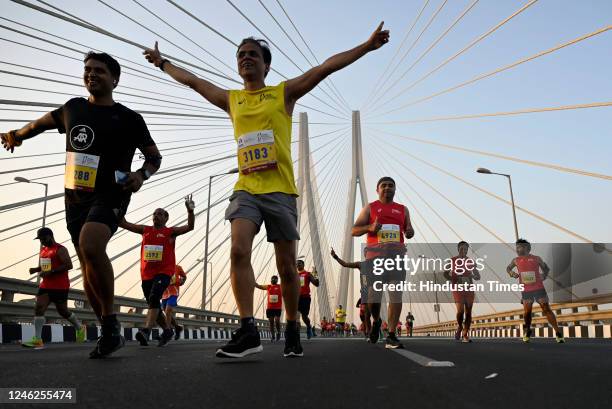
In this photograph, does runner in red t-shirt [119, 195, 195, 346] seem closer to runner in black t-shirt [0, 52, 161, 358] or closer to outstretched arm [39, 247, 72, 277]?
outstretched arm [39, 247, 72, 277]

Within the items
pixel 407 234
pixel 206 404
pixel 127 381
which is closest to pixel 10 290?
pixel 407 234

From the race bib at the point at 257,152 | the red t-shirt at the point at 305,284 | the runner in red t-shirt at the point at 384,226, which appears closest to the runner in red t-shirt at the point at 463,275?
the runner in red t-shirt at the point at 384,226

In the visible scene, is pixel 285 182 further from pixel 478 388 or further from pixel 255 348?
pixel 478 388

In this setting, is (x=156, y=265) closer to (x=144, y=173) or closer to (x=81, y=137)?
(x=144, y=173)

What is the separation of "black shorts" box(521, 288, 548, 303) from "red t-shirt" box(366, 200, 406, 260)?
5.34m

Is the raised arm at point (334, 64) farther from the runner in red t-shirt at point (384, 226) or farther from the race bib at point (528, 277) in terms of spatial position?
the race bib at point (528, 277)

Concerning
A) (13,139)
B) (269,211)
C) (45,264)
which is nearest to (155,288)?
(45,264)

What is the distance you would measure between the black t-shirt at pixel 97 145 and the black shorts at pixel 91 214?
3 centimetres

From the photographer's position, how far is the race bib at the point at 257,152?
4.74 meters

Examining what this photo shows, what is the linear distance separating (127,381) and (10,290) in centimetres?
945

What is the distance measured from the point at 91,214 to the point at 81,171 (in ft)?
1.11

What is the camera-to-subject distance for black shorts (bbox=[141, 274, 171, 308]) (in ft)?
30.1

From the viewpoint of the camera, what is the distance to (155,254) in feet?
30.6

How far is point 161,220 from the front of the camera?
971 centimetres
